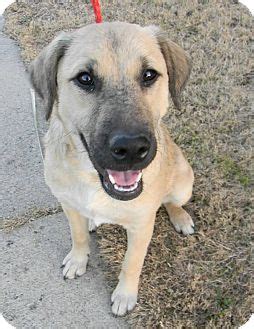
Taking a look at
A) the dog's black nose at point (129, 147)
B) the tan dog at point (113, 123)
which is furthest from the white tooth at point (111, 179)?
the dog's black nose at point (129, 147)

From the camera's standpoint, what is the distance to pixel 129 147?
2578 millimetres

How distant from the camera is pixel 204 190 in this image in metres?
4.50

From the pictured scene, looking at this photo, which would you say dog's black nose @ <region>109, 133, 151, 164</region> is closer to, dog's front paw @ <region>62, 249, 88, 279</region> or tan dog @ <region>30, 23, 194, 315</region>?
tan dog @ <region>30, 23, 194, 315</region>

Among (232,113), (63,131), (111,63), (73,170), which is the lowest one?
(232,113)

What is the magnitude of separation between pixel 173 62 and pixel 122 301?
5.81ft

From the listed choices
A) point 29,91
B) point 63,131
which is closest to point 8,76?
point 29,91

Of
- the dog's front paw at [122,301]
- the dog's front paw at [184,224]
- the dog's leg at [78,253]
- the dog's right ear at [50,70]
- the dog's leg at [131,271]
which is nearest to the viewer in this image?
the dog's right ear at [50,70]

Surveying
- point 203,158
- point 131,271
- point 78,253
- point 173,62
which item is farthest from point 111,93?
point 203,158

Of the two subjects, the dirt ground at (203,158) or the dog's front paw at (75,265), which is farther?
the dog's front paw at (75,265)

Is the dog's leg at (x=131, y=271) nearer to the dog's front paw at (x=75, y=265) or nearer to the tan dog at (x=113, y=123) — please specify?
the tan dog at (x=113, y=123)

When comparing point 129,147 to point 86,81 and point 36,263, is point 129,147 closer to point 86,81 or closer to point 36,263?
point 86,81

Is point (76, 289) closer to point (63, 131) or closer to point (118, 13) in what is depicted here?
point (63, 131)

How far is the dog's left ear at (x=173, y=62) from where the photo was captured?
3.31 metres

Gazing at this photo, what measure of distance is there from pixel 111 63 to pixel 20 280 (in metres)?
1.95
